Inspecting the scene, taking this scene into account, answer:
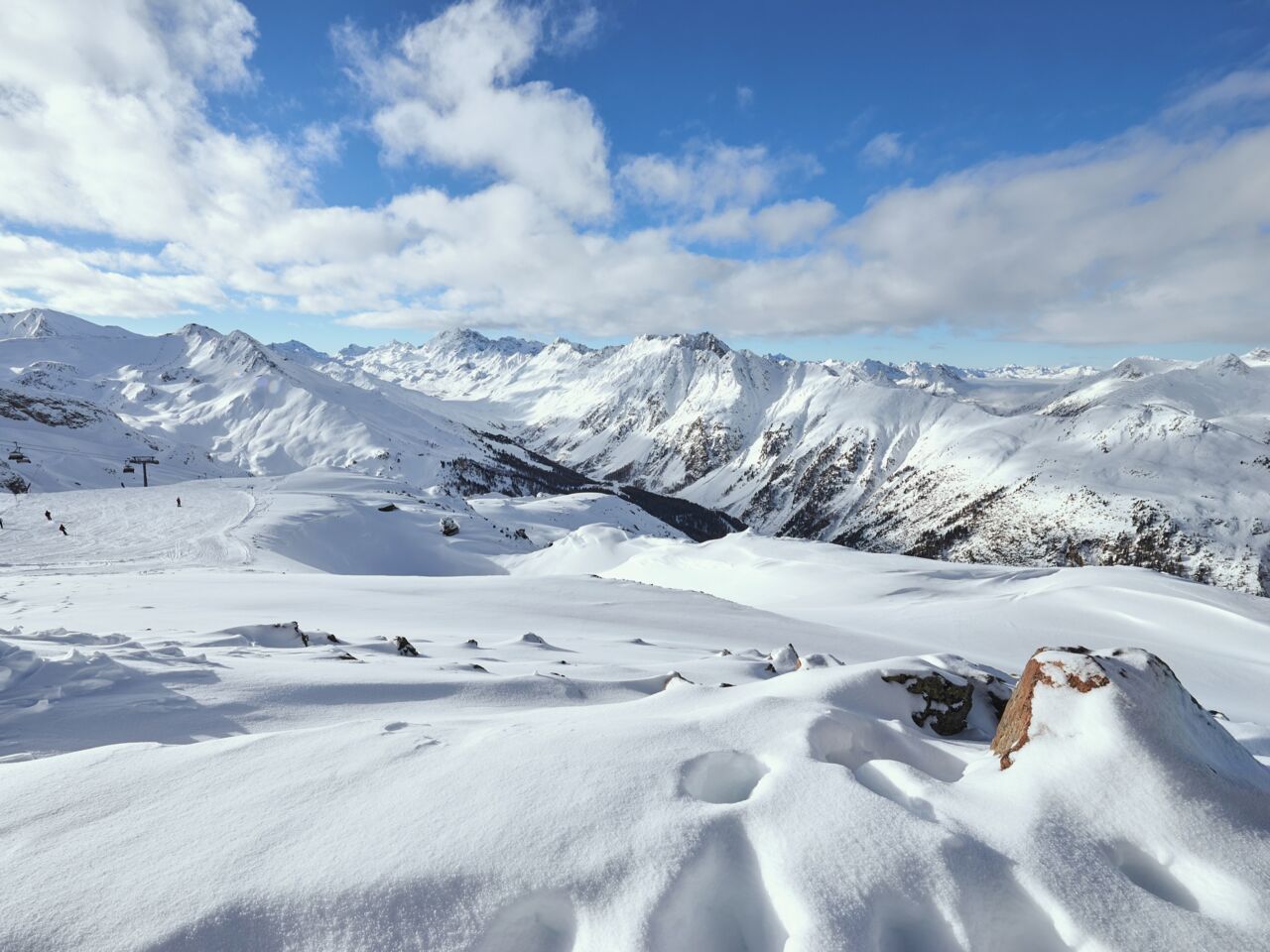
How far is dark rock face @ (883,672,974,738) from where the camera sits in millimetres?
6723

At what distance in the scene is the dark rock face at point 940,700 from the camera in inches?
265

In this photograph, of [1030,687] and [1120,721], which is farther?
[1030,687]

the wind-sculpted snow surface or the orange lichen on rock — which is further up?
the orange lichen on rock

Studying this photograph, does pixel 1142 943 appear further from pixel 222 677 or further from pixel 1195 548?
pixel 1195 548

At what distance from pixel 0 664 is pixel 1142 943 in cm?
1117

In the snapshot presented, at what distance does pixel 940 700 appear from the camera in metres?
6.91

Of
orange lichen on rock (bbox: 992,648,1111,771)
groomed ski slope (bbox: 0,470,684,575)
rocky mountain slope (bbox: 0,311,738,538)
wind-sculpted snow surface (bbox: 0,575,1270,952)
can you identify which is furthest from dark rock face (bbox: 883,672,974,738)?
rocky mountain slope (bbox: 0,311,738,538)

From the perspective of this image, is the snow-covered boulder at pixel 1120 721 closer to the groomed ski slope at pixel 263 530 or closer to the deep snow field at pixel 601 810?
the deep snow field at pixel 601 810

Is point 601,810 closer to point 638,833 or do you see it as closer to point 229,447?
point 638,833

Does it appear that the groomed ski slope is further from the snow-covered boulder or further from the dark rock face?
the snow-covered boulder

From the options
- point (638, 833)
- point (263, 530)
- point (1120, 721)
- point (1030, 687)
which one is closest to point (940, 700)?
point (1030, 687)

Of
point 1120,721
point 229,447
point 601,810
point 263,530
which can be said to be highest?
point 229,447

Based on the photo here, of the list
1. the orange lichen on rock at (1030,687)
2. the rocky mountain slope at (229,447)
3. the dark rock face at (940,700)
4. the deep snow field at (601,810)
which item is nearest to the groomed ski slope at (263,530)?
the deep snow field at (601,810)

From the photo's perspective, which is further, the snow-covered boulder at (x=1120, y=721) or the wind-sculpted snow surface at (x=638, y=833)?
the snow-covered boulder at (x=1120, y=721)
